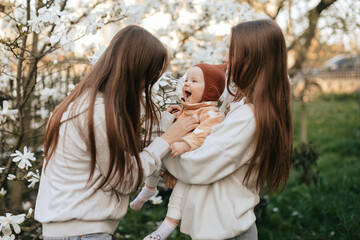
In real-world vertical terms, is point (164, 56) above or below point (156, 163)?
above

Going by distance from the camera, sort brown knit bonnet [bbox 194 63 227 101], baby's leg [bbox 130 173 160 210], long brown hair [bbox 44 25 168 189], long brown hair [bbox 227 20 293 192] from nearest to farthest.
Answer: long brown hair [bbox 44 25 168 189]
long brown hair [bbox 227 20 293 192]
brown knit bonnet [bbox 194 63 227 101]
baby's leg [bbox 130 173 160 210]

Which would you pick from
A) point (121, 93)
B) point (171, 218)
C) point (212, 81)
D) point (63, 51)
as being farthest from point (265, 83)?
point (63, 51)

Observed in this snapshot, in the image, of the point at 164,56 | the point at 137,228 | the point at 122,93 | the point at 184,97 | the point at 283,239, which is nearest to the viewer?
the point at 122,93

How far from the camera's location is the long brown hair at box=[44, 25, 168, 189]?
4.99 ft

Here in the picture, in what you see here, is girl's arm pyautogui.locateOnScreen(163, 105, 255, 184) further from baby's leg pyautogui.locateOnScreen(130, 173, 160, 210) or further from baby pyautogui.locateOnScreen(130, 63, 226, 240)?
A: baby's leg pyautogui.locateOnScreen(130, 173, 160, 210)

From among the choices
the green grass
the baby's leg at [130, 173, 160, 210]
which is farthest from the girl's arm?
the green grass

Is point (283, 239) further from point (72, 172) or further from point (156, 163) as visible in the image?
point (72, 172)

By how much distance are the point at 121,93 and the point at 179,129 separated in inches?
13.8

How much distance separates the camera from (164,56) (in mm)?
1693

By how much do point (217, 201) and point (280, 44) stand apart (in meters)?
0.77

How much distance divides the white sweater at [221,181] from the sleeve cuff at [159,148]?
0.08 m

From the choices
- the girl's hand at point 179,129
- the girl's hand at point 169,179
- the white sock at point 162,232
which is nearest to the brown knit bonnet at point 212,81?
the girl's hand at point 179,129

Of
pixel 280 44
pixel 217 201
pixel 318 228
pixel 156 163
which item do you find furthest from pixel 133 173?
pixel 318 228

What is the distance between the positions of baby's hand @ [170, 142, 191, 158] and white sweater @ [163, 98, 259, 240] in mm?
26
